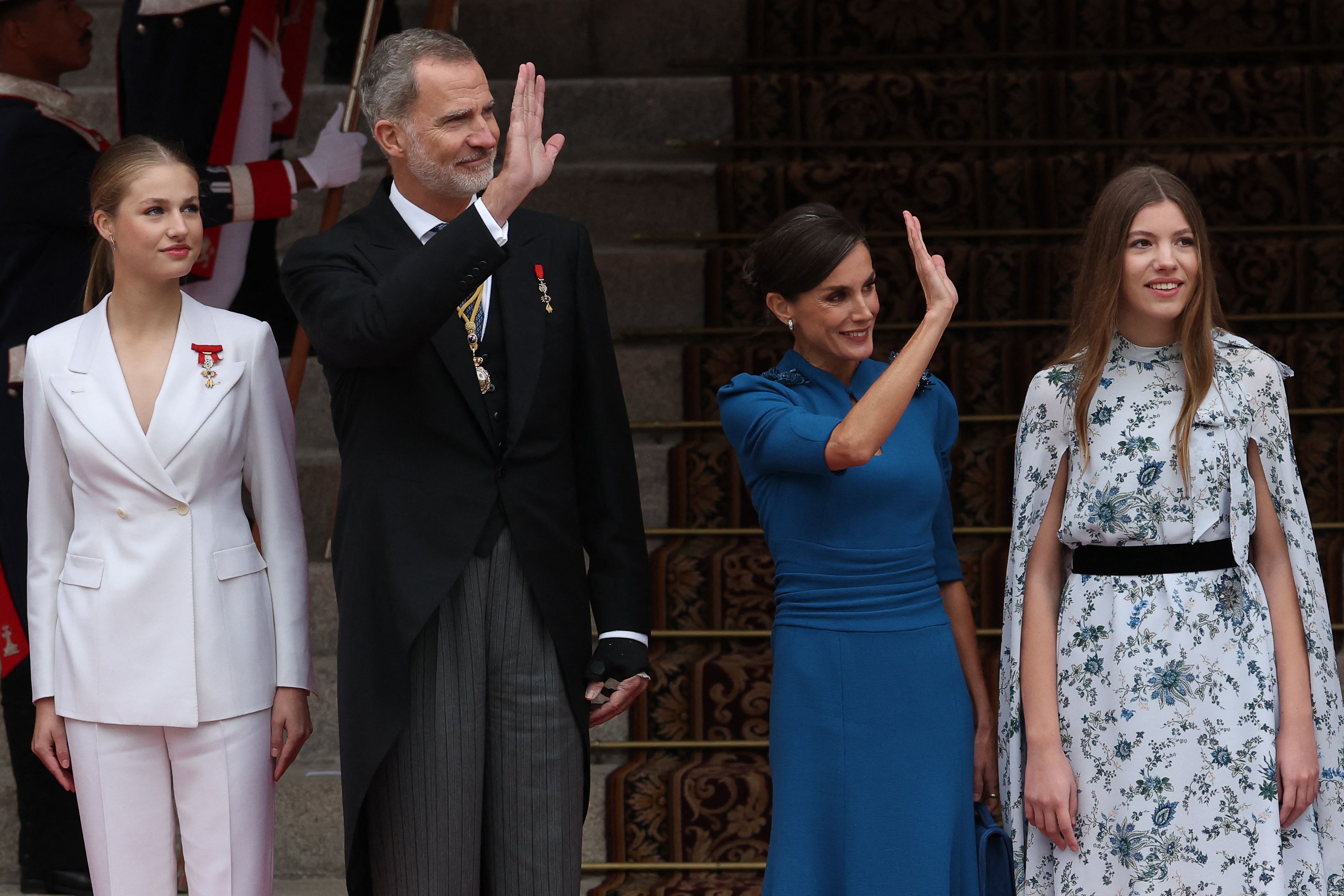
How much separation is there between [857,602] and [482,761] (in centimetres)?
55

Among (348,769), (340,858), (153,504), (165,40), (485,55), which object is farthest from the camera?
(485,55)

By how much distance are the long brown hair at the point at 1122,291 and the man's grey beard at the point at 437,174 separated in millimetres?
849

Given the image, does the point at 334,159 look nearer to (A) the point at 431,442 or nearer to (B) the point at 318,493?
(B) the point at 318,493

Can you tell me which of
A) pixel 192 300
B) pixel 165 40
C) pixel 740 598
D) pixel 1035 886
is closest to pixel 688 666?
pixel 740 598

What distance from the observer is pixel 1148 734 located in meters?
1.97

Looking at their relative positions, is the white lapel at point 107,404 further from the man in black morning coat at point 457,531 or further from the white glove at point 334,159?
the white glove at point 334,159

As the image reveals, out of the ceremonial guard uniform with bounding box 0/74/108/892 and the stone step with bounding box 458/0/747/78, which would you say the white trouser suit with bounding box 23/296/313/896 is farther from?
the stone step with bounding box 458/0/747/78

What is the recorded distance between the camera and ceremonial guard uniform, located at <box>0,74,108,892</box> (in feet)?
9.77

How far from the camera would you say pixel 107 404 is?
2.03 meters

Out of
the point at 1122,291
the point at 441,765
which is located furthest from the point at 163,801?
the point at 1122,291

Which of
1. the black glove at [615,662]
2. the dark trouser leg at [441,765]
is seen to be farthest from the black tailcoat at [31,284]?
the black glove at [615,662]

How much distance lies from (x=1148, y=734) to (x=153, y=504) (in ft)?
4.52

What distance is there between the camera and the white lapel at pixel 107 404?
200 cm

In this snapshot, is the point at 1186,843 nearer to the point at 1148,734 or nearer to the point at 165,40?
the point at 1148,734
